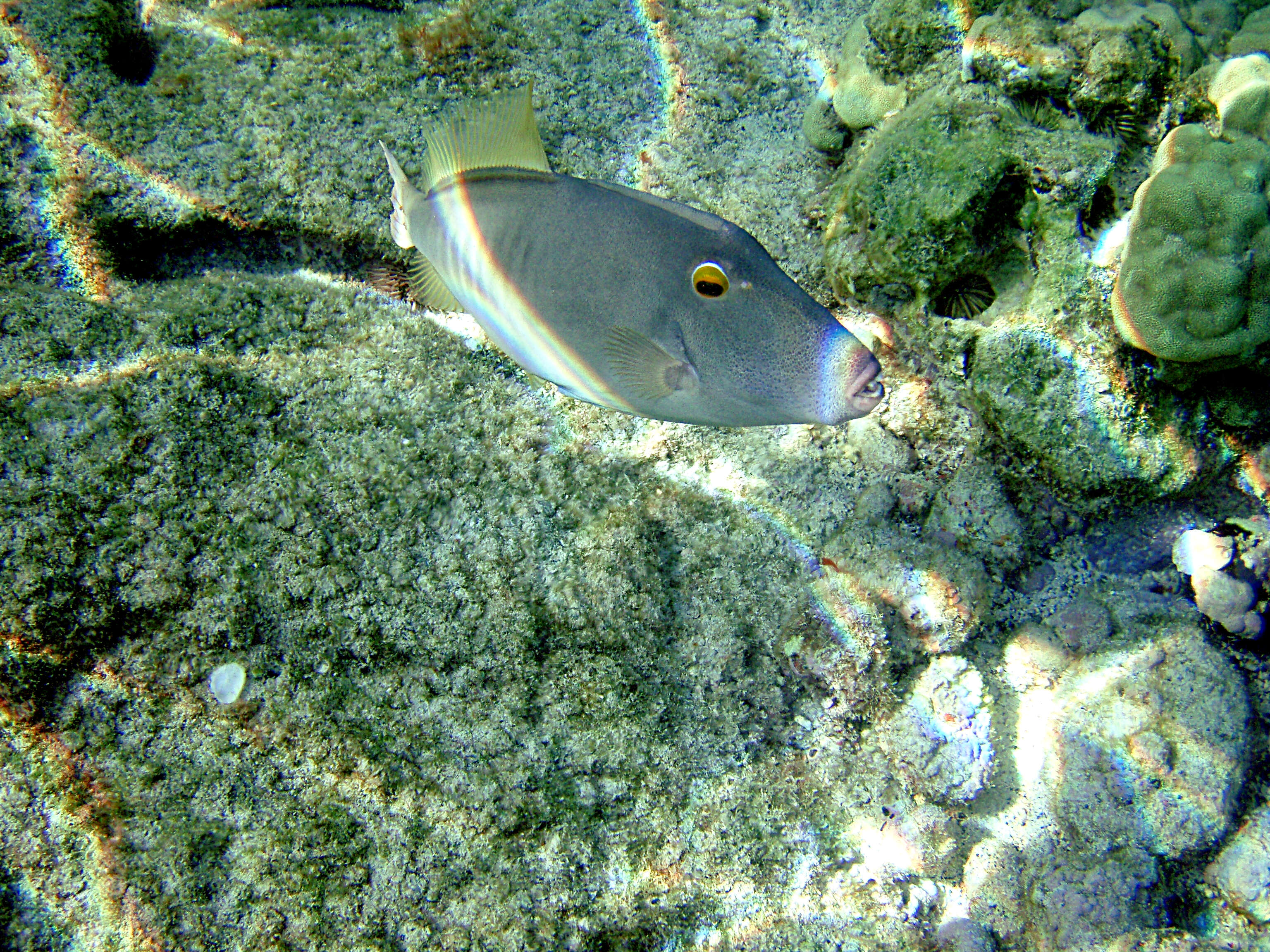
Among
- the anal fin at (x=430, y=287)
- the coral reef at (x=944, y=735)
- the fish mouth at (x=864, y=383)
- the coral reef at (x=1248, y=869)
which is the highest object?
the fish mouth at (x=864, y=383)

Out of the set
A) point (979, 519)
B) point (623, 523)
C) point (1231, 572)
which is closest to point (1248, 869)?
point (1231, 572)

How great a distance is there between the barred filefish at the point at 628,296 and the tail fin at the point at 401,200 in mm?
106

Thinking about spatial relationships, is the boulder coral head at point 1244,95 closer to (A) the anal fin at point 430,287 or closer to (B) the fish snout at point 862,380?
(B) the fish snout at point 862,380

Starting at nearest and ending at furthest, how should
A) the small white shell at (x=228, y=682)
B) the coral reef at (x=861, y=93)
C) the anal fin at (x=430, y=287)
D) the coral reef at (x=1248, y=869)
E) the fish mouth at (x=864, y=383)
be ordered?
the fish mouth at (x=864, y=383), the anal fin at (x=430, y=287), the small white shell at (x=228, y=682), the coral reef at (x=1248, y=869), the coral reef at (x=861, y=93)

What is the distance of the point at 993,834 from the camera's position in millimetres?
2658

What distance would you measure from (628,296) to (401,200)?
82 centimetres

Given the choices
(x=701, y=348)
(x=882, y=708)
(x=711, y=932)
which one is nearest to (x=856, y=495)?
(x=882, y=708)

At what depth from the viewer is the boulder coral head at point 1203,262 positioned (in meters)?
2.26

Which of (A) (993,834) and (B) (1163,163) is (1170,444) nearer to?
(B) (1163,163)

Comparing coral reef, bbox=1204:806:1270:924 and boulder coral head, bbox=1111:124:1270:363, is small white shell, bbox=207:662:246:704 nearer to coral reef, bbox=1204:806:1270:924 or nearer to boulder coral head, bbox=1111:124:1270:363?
boulder coral head, bbox=1111:124:1270:363

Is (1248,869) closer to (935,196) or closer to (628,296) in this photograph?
(935,196)

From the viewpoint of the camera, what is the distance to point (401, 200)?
5.55 ft

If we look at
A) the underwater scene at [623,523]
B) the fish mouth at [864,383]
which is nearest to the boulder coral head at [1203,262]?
the underwater scene at [623,523]

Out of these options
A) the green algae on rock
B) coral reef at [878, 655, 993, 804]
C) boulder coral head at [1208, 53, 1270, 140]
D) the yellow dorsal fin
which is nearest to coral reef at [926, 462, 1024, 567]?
coral reef at [878, 655, 993, 804]
